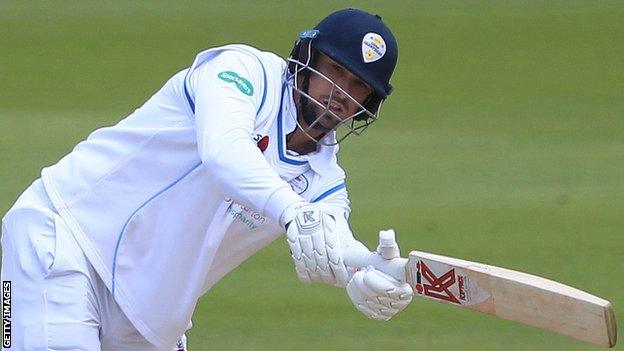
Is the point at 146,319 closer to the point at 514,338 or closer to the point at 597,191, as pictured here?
the point at 514,338

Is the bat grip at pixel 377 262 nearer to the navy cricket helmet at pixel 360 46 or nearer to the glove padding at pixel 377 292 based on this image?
the glove padding at pixel 377 292

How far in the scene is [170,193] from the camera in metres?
4.19

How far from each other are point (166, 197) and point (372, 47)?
77cm

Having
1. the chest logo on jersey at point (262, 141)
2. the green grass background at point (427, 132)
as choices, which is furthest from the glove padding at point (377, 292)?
the green grass background at point (427, 132)

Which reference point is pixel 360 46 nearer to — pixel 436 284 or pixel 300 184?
pixel 300 184

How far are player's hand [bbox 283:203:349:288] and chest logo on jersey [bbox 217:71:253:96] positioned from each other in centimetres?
48

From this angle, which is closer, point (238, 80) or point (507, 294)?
point (507, 294)

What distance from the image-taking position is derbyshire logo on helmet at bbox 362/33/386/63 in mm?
4191

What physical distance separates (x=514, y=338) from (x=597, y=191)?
338 cm

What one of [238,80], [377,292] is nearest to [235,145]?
[238,80]

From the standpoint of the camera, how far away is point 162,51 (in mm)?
15492

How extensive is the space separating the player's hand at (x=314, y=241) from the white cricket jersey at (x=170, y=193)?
47 cm

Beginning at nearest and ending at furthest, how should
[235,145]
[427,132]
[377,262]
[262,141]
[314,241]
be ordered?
[314,241] < [235,145] < [377,262] < [262,141] < [427,132]

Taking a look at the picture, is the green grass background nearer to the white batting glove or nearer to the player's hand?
the white batting glove
